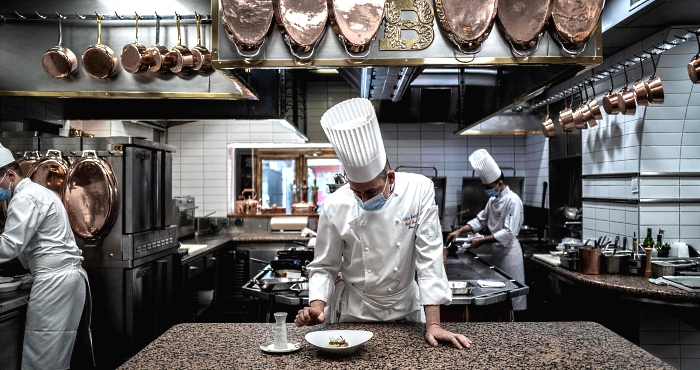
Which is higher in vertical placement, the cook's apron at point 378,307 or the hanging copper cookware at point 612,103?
the hanging copper cookware at point 612,103

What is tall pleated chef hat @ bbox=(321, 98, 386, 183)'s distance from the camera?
195 centimetres

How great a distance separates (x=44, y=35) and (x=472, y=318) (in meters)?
3.73

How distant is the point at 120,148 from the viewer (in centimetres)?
382

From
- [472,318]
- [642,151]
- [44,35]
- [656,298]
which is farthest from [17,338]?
[642,151]

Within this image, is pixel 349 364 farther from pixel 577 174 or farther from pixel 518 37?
pixel 577 174

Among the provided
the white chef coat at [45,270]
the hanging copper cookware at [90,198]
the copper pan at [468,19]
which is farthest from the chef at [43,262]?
the copper pan at [468,19]

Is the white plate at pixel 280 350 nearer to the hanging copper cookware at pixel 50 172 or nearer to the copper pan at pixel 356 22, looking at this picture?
the copper pan at pixel 356 22

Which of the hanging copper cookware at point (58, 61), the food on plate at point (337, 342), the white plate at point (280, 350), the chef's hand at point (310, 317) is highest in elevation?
the hanging copper cookware at point (58, 61)

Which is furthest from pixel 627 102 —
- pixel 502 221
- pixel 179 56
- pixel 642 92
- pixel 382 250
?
pixel 179 56

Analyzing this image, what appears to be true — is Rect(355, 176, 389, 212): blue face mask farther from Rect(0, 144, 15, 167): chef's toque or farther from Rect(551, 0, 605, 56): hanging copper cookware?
Rect(0, 144, 15, 167): chef's toque

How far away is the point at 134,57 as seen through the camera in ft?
11.8

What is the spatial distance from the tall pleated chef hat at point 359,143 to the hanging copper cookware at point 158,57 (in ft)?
6.95

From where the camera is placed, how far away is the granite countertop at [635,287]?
9.95 ft

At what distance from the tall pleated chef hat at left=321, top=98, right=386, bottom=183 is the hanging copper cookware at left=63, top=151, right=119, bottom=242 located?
2402 mm
